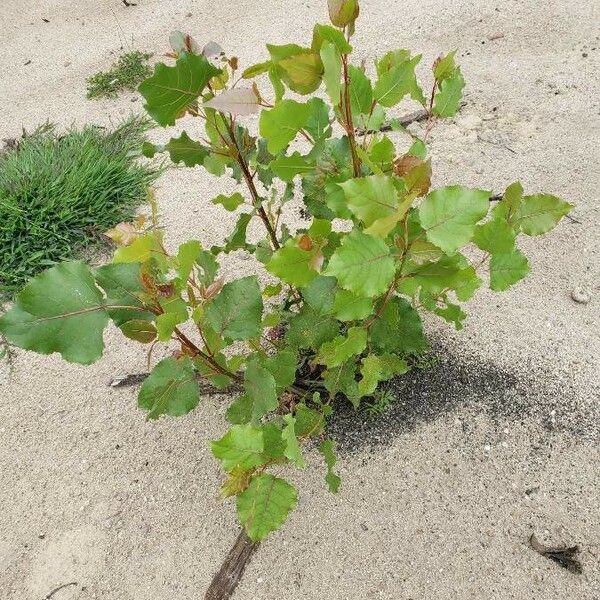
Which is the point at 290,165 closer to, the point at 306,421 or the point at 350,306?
the point at 350,306

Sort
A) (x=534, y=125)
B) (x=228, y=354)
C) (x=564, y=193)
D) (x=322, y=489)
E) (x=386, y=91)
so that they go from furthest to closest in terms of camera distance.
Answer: (x=534, y=125) → (x=564, y=193) → (x=228, y=354) → (x=322, y=489) → (x=386, y=91)

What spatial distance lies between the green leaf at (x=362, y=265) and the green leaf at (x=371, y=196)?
0.13 feet

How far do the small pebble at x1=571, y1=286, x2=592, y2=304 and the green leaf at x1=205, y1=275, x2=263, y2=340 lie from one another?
1169mm

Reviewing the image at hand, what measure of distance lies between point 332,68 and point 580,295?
4.41 ft

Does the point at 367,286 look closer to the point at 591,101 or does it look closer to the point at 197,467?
the point at 197,467

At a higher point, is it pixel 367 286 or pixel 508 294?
pixel 367 286

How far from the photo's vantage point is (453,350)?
163 centimetres

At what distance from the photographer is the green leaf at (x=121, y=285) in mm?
916

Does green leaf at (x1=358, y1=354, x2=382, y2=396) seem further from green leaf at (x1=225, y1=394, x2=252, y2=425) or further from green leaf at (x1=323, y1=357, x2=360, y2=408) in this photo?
green leaf at (x1=225, y1=394, x2=252, y2=425)

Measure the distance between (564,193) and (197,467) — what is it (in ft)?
5.19

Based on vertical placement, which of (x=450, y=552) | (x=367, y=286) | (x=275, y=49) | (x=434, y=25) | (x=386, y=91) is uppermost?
(x=275, y=49)

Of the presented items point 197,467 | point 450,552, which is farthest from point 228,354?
point 450,552

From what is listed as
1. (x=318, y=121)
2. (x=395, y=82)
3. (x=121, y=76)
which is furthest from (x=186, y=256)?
(x=121, y=76)

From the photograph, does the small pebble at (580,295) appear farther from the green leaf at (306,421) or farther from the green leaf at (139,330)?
the green leaf at (139,330)
